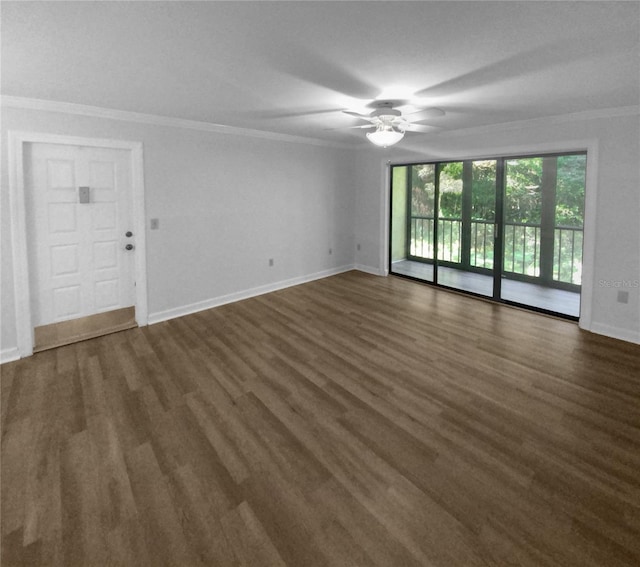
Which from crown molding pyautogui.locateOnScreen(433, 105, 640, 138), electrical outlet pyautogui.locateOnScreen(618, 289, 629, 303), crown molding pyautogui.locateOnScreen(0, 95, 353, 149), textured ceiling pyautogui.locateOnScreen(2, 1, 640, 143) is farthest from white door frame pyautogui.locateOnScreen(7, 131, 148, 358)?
electrical outlet pyautogui.locateOnScreen(618, 289, 629, 303)

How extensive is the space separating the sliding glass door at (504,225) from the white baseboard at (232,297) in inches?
62.4

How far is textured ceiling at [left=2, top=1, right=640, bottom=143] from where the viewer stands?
1.76m

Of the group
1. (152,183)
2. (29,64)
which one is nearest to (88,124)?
(152,183)

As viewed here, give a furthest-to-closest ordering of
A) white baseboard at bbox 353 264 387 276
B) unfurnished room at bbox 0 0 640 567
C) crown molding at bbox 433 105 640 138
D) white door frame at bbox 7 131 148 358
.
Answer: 1. white baseboard at bbox 353 264 387 276
2. crown molding at bbox 433 105 640 138
3. white door frame at bbox 7 131 148 358
4. unfurnished room at bbox 0 0 640 567

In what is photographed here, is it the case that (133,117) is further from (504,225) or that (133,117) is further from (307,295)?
(504,225)

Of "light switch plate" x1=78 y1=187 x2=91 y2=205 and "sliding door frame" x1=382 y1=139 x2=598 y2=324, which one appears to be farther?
"sliding door frame" x1=382 y1=139 x2=598 y2=324

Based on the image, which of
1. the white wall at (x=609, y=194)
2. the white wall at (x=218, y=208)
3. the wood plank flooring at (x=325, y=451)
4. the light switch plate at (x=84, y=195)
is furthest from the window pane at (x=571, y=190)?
the light switch plate at (x=84, y=195)

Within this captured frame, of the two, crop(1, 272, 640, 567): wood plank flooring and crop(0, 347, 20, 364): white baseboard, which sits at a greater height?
crop(0, 347, 20, 364): white baseboard

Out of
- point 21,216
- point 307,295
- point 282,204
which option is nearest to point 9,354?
point 21,216

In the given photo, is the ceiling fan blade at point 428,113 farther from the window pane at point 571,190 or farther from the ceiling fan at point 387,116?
the window pane at point 571,190

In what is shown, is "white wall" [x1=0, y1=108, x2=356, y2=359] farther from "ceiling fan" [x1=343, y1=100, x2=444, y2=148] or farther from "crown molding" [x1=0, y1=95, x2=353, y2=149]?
"ceiling fan" [x1=343, y1=100, x2=444, y2=148]

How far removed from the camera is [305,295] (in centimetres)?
527

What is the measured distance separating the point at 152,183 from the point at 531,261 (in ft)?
15.9

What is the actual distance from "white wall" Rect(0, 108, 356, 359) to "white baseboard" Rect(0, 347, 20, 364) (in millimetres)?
11
